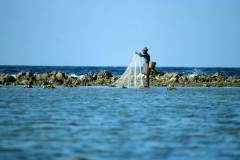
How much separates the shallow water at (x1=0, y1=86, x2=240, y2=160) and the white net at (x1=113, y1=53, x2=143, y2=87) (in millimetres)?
16721

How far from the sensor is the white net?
3766 cm

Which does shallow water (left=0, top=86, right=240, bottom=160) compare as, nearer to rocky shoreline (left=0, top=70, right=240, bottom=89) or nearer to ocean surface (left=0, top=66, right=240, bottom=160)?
ocean surface (left=0, top=66, right=240, bottom=160)

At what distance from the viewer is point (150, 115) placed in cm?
1745

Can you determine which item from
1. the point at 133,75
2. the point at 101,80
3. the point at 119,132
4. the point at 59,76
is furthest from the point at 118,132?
the point at 59,76

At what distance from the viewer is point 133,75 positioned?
127ft

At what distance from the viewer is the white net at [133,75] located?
37656mm

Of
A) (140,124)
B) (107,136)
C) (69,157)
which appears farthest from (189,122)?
(69,157)

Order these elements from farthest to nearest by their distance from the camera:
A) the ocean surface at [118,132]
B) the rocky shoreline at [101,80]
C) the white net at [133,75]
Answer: the rocky shoreline at [101,80] → the white net at [133,75] → the ocean surface at [118,132]

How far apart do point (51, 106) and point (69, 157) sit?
1063 centimetres

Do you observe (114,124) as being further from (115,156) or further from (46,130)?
(115,156)

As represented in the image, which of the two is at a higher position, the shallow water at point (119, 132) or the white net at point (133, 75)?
the white net at point (133, 75)

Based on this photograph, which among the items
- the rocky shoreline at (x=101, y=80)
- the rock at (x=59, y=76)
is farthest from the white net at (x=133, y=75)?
the rock at (x=59, y=76)

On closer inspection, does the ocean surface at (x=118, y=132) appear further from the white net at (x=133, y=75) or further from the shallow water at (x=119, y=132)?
the white net at (x=133, y=75)

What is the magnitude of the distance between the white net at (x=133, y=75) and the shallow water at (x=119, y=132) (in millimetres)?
16721
